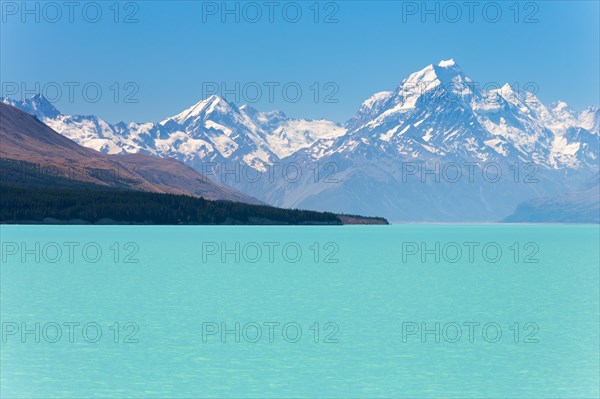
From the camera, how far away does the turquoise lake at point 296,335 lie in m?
48.7

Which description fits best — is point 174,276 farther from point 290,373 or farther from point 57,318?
point 290,373

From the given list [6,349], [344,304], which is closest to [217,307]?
[344,304]

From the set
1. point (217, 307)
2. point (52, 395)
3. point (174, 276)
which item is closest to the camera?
point (52, 395)

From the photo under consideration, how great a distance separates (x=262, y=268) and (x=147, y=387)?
92597 mm

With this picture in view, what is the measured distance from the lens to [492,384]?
49.4m

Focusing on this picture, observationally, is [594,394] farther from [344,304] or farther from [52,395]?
[344,304]

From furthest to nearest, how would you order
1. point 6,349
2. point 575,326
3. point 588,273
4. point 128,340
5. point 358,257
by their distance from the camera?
point 358,257, point 588,273, point 575,326, point 128,340, point 6,349

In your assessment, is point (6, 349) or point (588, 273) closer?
point (6, 349)

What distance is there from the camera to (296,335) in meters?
64.7

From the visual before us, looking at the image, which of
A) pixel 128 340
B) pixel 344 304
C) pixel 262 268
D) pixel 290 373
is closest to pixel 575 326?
pixel 344 304

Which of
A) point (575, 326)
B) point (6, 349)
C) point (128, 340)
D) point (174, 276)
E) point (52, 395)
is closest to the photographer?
point (52, 395)

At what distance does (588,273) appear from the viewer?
132500 mm

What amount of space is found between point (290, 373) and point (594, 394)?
687 inches

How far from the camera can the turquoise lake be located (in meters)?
48.7
